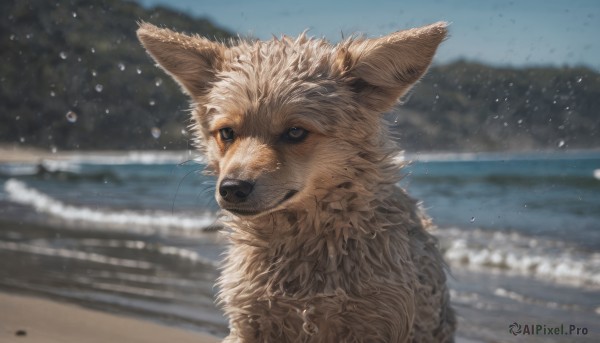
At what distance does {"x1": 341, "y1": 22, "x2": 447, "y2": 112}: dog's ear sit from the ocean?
21.2 inches

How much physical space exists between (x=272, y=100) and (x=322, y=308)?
107cm

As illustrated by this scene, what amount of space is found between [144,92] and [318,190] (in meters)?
29.5

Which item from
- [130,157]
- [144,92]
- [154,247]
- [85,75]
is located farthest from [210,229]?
[130,157]

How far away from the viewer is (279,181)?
3.90 metres

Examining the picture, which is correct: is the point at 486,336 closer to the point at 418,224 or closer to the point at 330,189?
the point at 418,224

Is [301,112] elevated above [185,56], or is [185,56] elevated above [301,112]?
[185,56]

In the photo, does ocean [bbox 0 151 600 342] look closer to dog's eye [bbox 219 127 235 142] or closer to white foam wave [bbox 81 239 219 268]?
white foam wave [bbox 81 239 219 268]

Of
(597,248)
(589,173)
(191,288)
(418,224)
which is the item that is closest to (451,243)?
(597,248)

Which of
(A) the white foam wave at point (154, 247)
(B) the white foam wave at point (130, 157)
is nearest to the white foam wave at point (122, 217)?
(A) the white foam wave at point (154, 247)

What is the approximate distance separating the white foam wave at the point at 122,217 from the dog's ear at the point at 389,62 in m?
→ 9.86

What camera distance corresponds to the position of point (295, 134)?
403 cm

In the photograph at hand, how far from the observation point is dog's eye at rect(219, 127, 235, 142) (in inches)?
164

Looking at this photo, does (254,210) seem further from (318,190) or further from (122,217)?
(122,217)

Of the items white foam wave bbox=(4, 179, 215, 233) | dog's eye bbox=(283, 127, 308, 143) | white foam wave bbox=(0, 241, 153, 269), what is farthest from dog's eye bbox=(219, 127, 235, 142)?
white foam wave bbox=(4, 179, 215, 233)
